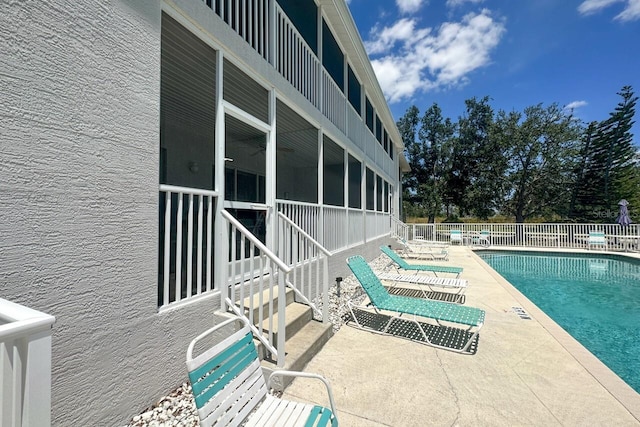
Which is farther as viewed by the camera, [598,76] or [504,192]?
[504,192]

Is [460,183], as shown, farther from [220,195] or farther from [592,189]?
[220,195]

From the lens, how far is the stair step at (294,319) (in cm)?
351

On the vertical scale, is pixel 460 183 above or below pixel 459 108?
below

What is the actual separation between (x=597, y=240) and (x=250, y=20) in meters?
21.5

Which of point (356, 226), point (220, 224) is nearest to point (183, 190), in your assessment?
point (220, 224)

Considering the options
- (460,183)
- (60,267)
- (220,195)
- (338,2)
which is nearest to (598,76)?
(460,183)

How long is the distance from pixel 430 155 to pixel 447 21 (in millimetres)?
16559

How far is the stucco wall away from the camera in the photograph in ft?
5.92

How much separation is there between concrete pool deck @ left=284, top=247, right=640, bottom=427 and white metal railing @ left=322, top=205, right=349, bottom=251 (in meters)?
2.67

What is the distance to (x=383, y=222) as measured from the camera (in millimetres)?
12844

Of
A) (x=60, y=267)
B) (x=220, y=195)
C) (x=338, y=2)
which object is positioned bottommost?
(x=60, y=267)

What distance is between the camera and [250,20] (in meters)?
4.12

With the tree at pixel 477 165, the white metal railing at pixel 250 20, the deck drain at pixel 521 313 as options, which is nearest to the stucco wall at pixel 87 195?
the white metal railing at pixel 250 20

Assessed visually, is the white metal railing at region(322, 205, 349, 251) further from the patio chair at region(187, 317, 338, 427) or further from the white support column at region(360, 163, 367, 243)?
the patio chair at region(187, 317, 338, 427)
